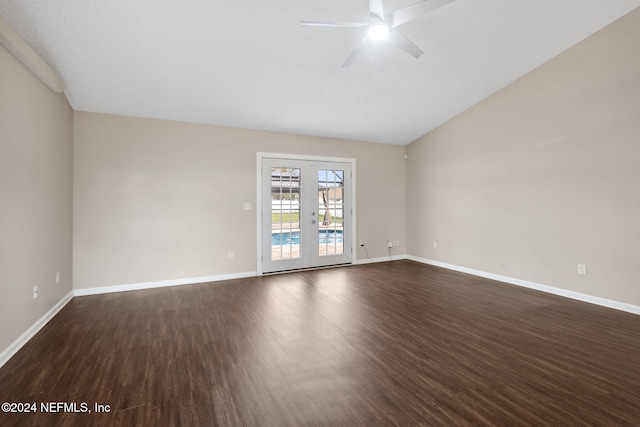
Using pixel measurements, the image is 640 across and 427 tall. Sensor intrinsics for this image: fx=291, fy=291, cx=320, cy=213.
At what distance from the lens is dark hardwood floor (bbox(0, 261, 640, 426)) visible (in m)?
1.77

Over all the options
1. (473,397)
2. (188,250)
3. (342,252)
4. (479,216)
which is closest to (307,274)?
(342,252)

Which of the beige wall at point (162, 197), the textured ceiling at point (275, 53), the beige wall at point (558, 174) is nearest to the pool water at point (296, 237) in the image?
the beige wall at point (162, 197)

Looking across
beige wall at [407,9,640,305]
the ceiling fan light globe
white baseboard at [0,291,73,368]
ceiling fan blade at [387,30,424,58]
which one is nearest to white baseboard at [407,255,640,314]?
beige wall at [407,9,640,305]

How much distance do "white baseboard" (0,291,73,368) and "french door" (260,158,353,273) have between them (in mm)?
2787

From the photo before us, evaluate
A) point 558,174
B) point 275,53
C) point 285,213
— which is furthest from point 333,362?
point 558,174

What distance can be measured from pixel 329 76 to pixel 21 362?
Result: 14.1ft

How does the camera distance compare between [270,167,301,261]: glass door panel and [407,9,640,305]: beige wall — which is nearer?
[407,9,640,305]: beige wall

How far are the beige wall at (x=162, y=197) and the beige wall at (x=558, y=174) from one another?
124 inches

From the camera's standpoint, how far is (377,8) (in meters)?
2.55

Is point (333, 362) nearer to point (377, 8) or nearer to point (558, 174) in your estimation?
point (377, 8)

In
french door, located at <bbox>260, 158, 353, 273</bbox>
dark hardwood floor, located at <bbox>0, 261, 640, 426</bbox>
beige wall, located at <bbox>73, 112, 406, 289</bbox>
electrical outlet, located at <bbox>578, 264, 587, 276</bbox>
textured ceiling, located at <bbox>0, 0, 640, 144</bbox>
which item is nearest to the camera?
dark hardwood floor, located at <bbox>0, 261, 640, 426</bbox>

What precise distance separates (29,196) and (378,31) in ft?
12.4

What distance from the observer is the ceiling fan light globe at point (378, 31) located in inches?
105

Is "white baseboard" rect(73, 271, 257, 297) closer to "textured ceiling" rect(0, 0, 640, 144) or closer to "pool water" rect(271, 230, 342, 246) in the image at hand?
"pool water" rect(271, 230, 342, 246)
